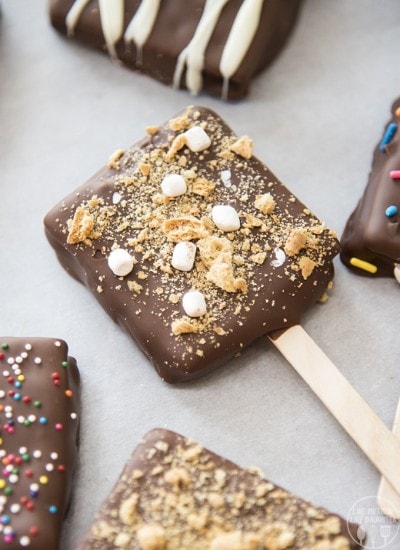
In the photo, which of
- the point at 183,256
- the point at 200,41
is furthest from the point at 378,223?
the point at 200,41

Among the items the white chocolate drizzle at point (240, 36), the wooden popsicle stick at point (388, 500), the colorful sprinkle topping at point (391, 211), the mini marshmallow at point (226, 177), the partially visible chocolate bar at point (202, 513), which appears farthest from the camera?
the white chocolate drizzle at point (240, 36)

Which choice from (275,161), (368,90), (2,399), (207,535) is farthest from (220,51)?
(207,535)

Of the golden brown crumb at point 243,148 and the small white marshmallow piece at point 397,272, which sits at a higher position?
the golden brown crumb at point 243,148

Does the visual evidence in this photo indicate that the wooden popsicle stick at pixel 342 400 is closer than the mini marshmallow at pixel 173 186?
Yes

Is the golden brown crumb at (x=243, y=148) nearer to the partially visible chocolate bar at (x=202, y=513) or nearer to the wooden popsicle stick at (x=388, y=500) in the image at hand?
the partially visible chocolate bar at (x=202, y=513)

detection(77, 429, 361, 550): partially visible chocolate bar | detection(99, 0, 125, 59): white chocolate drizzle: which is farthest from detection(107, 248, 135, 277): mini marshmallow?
detection(99, 0, 125, 59): white chocolate drizzle

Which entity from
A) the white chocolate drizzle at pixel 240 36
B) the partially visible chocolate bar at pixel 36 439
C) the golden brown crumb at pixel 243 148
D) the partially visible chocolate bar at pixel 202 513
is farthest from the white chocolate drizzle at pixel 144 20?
the partially visible chocolate bar at pixel 202 513

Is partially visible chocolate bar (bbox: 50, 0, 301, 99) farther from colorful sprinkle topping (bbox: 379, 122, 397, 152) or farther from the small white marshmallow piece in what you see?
the small white marshmallow piece
